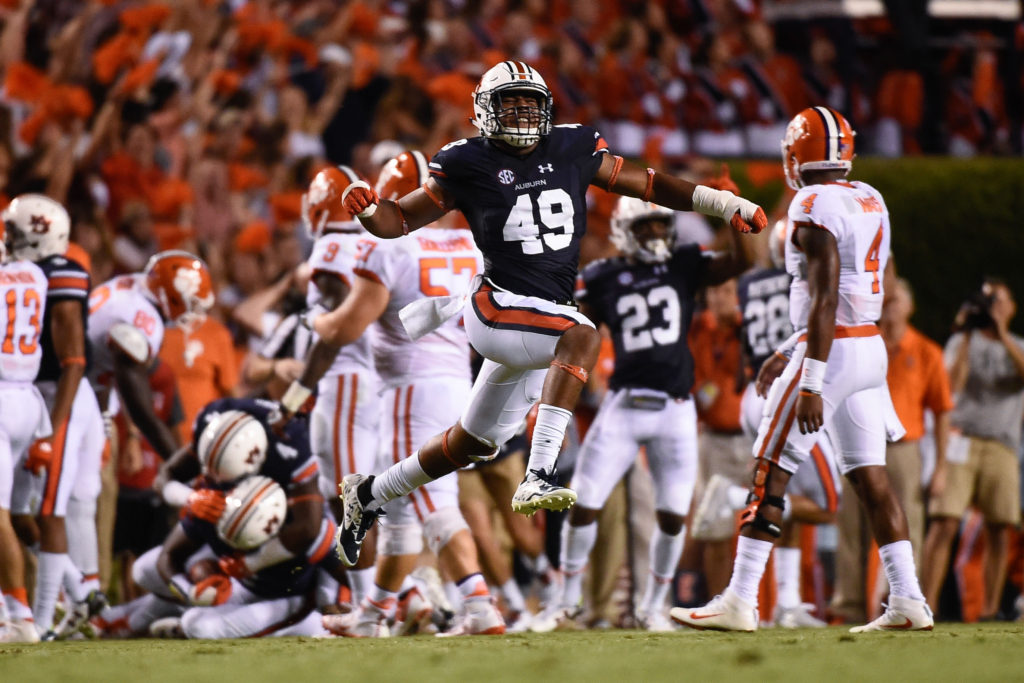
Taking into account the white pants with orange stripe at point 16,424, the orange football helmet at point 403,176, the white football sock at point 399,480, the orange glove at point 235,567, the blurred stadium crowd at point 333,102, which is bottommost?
the orange glove at point 235,567

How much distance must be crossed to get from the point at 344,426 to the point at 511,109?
258 centimetres

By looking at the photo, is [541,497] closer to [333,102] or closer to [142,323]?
[142,323]

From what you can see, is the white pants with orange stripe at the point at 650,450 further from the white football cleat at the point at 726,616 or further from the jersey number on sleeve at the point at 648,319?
the white football cleat at the point at 726,616

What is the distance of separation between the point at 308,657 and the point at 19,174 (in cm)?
667

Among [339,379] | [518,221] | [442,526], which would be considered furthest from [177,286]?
[518,221]

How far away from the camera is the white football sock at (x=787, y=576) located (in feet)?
26.1

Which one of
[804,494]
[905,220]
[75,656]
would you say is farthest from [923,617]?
[905,220]

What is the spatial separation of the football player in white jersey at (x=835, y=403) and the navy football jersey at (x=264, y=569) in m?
2.34

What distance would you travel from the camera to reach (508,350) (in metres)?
5.43

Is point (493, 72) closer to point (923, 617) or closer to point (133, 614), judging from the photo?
point (923, 617)

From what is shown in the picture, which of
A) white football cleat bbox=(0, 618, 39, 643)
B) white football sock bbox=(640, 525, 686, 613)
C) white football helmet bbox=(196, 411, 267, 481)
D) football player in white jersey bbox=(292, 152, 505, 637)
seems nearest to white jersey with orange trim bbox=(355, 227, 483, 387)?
football player in white jersey bbox=(292, 152, 505, 637)

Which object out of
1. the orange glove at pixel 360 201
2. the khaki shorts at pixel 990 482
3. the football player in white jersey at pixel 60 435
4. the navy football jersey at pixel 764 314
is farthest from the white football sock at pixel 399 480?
the khaki shorts at pixel 990 482

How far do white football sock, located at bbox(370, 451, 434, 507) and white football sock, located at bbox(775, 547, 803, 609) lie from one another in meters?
2.89

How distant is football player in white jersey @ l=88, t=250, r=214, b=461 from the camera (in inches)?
308
